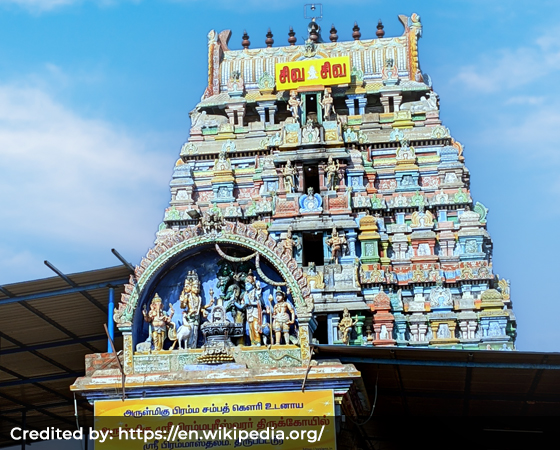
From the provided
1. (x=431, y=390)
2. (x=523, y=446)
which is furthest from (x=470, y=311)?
(x=431, y=390)

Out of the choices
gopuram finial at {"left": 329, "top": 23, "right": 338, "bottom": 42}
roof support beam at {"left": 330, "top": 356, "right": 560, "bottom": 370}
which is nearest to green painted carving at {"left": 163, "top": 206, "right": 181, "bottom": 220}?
gopuram finial at {"left": 329, "top": 23, "right": 338, "bottom": 42}

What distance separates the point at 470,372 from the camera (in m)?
24.5

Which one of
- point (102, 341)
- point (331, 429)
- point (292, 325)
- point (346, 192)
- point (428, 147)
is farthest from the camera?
point (428, 147)

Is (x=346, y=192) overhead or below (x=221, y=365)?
overhead

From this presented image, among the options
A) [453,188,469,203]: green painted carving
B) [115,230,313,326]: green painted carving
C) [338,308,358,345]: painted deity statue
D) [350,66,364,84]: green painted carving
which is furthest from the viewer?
[350,66,364,84]: green painted carving

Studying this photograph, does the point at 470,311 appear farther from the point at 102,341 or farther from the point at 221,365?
the point at 221,365

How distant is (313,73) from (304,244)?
30.7 feet

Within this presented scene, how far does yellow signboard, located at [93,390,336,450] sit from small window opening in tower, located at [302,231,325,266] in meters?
17.9

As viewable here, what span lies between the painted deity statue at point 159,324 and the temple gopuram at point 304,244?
5cm

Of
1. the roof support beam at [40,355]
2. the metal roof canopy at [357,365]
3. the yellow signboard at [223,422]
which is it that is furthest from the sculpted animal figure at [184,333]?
the roof support beam at [40,355]

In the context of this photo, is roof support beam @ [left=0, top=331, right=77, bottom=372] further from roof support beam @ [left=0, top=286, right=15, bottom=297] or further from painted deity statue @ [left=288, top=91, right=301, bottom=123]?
painted deity statue @ [left=288, top=91, right=301, bottom=123]

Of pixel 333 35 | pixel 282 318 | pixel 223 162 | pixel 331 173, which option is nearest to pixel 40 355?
pixel 282 318

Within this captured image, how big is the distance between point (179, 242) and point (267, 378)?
400cm

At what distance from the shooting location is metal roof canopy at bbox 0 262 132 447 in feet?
87.1
